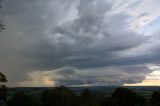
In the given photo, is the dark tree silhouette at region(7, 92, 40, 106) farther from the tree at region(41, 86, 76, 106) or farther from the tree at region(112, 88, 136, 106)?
the tree at region(112, 88, 136, 106)

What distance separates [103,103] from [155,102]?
13.8 meters

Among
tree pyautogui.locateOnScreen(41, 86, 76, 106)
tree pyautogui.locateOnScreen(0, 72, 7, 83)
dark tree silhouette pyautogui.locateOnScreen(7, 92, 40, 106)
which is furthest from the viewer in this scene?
dark tree silhouette pyautogui.locateOnScreen(7, 92, 40, 106)

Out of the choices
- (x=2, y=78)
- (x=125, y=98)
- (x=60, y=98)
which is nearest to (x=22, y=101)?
(x=60, y=98)

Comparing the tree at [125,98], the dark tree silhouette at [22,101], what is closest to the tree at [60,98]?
the dark tree silhouette at [22,101]

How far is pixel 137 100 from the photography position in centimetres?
7825

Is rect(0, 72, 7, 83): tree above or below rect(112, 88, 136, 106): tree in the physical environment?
above

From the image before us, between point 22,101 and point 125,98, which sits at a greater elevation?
point 22,101

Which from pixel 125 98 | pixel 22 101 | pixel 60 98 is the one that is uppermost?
pixel 60 98

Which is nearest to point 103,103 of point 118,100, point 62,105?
point 118,100

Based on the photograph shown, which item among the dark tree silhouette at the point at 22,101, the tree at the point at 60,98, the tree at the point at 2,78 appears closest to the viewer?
the tree at the point at 2,78

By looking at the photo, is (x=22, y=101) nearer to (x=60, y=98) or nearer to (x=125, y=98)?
(x=60, y=98)

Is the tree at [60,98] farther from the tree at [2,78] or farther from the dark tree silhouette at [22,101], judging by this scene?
the tree at [2,78]

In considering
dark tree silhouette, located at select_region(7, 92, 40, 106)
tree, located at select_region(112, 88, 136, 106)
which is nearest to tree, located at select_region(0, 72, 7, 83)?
dark tree silhouette, located at select_region(7, 92, 40, 106)

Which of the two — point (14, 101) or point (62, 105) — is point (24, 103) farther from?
point (62, 105)
